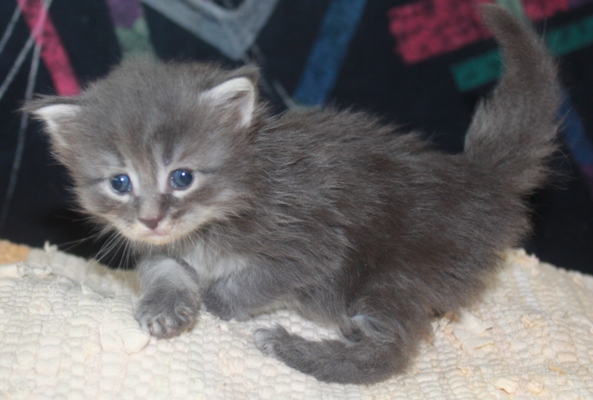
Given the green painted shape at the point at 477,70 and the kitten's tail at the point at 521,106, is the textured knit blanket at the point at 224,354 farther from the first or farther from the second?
the green painted shape at the point at 477,70

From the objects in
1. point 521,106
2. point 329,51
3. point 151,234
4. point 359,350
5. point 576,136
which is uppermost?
point 521,106

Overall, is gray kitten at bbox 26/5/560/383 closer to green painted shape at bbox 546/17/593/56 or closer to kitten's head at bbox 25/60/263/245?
kitten's head at bbox 25/60/263/245

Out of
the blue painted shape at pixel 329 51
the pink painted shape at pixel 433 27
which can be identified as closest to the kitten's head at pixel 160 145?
the blue painted shape at pixel 329 51

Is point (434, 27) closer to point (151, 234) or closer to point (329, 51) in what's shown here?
point (329, 51)

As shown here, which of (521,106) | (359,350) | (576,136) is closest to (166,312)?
(359,350)

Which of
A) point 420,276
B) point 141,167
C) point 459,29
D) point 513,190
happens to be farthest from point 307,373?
point 459,29

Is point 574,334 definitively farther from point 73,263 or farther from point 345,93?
point 73,263

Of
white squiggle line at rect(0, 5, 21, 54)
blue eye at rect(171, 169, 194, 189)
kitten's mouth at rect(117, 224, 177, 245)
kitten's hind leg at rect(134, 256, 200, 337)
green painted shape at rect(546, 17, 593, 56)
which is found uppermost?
green painted shape at rect(546, 17, 593, 56)

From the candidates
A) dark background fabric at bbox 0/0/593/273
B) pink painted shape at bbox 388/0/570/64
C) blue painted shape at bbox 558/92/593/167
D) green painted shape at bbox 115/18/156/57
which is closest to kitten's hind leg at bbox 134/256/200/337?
dark background fabric at bbox 0/0/593/273
